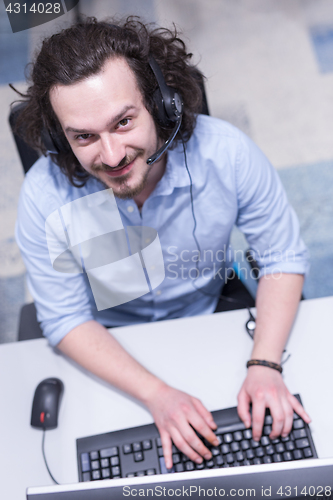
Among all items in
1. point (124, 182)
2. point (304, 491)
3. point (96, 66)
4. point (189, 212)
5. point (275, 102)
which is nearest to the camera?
point (304, 491)

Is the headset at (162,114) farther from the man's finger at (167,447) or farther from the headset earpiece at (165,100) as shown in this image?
the man's finger at (167,447)

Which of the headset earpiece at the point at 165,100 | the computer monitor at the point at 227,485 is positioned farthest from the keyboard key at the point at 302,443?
the headset earpiece at the point at 165,100

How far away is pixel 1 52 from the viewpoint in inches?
48.9

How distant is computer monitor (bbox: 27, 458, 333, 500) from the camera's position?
1.58ft

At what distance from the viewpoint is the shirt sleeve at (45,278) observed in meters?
0.85

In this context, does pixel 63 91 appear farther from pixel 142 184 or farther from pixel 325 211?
pixel 325 211

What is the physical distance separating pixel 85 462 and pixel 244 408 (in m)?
0.27

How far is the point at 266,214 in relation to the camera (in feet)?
2.95

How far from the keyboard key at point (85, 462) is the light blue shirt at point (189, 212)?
22cm

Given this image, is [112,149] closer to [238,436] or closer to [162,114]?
[162,114]

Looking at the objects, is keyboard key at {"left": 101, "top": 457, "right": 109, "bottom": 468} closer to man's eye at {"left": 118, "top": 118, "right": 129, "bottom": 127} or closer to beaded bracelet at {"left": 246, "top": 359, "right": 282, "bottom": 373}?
beaded bracelet at {"left": 246, "top": 359, "right": 282, "bottom": 373}

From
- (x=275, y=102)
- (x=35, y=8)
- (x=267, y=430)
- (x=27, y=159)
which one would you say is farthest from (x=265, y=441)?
(x=275, y=102)

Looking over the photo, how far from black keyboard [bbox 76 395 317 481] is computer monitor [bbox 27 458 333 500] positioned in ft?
0.70

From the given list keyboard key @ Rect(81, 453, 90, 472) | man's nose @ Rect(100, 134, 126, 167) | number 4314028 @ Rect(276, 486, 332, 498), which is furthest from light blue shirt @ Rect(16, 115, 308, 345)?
number 4314028 @ Rect(276, 486, 332, 498)
